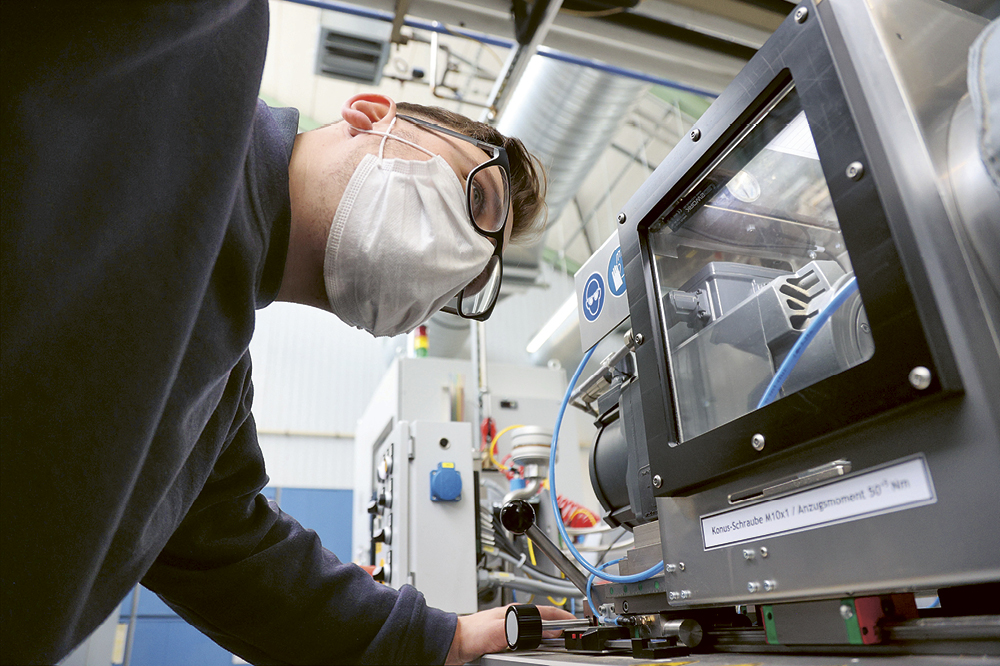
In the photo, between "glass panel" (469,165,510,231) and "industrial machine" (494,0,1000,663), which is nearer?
"industrial machine" (494,0,1000,663)

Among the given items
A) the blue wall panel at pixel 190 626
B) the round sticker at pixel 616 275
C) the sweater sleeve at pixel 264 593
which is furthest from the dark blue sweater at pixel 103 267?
the blue wall panel at pixel 190 626

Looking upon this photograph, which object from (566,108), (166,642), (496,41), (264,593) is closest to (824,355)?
(264,593)

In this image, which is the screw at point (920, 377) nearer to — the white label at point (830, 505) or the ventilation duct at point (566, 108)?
the white label at point (830, 505)

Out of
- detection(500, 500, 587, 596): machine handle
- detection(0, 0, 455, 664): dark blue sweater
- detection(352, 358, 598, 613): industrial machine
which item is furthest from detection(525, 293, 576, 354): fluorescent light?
detection(0, 0, 455, 664): dark blue sweater

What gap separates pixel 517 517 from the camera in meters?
1.05

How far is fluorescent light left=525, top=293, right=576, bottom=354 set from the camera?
3.67 meters

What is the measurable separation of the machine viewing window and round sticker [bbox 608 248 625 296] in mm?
136

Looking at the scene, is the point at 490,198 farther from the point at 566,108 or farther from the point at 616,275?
the point at 566,108

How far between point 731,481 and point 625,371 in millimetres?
357

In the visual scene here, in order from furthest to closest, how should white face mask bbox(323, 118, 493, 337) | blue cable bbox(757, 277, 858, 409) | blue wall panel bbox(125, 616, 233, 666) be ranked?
1. blue wall panel bbox(125, 616, 233, 666)
2. white face mask bbox(323, 118, 493, 337)
3. blue cable bbox(757, 277, 858, 409)

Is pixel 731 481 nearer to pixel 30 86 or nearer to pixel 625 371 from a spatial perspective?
pixel 625 371

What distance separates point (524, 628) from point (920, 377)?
2.06ft

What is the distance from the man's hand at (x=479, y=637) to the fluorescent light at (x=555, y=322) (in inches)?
104

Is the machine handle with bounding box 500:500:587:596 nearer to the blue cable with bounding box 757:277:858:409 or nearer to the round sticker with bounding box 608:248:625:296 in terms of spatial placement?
the round sticker with bounding box 608:248:625:296
